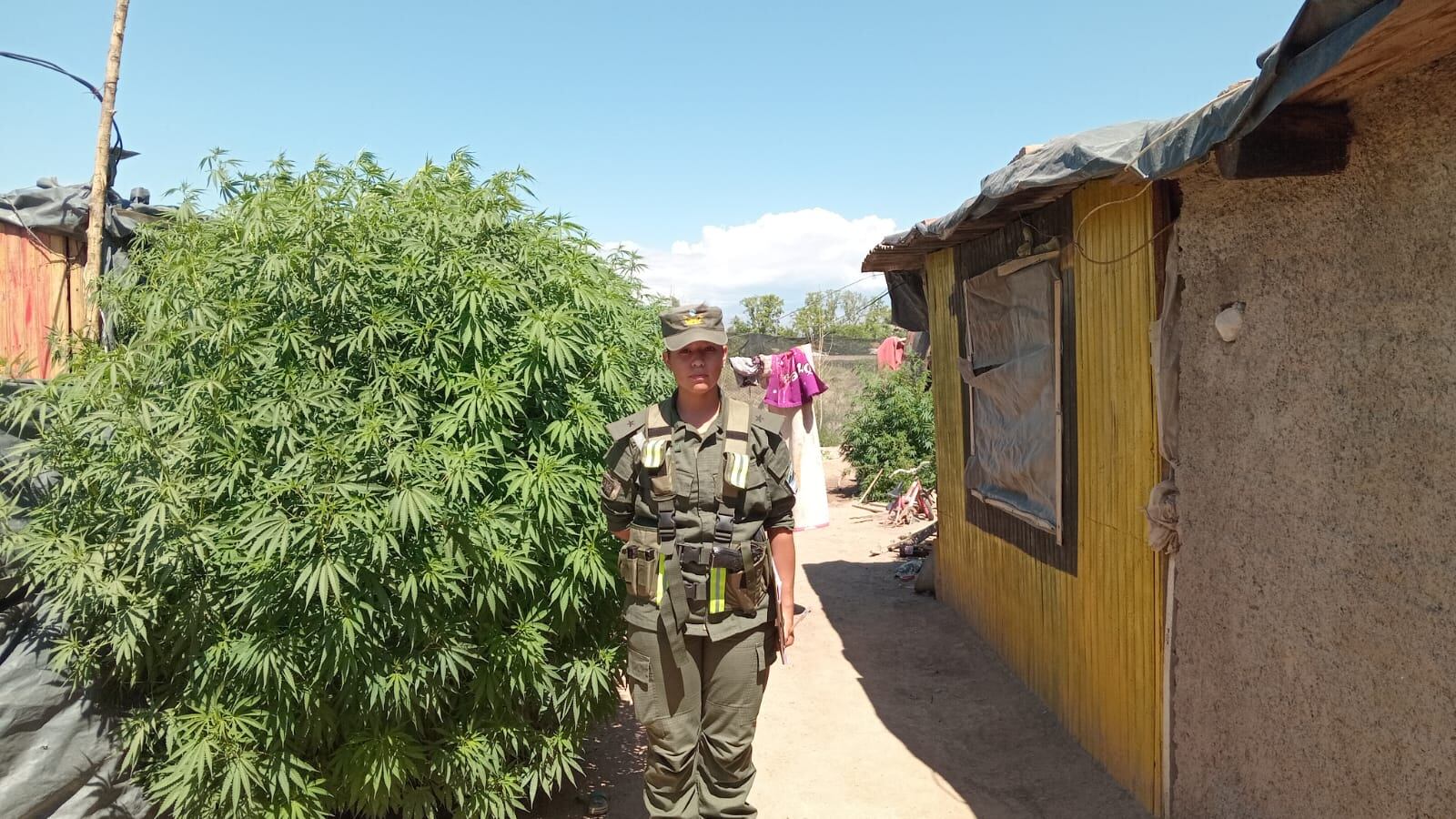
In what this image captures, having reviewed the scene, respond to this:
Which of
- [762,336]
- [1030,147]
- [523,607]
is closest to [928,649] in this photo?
[1030,147]

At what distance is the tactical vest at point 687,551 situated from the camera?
301 cm

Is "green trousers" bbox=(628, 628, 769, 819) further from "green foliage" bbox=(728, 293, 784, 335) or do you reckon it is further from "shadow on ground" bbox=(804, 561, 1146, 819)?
"green foliage" bbox=(728, 293, 784, 335)

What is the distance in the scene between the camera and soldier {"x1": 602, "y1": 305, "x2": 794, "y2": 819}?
3.02 m

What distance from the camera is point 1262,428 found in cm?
277

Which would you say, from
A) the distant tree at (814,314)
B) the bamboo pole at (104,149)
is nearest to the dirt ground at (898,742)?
the bamboo pole at (104,149)

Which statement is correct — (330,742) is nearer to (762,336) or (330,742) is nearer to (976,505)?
(976,505)

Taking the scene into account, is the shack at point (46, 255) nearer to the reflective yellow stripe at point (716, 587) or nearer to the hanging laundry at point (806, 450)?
the reflective yellow stripe at point (716, 587)

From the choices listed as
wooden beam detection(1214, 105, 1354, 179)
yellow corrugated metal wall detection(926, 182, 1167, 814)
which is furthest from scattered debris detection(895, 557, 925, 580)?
wooden beam detection(1214, 105, 1354, 179)

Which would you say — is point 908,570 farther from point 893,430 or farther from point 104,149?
point 104,149

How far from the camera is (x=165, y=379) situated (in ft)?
9.80

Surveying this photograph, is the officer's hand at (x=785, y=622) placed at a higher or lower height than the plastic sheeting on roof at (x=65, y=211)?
lower

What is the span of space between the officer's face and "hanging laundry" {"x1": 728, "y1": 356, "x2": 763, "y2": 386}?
24.8 feet

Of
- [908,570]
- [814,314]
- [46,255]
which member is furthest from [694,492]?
[814,314]

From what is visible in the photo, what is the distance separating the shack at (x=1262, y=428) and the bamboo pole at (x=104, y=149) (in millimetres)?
4305
